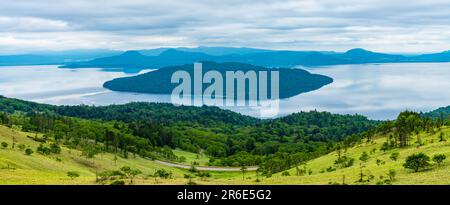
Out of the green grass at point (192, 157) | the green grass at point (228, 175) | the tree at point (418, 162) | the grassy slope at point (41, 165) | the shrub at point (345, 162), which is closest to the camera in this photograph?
the green grass at point (228, 175)

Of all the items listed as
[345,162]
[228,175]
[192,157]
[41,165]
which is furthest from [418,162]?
[192,157]

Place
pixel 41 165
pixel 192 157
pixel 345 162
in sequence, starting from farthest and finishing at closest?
pixel 192 157 < pixel 345 162 < pixel 41 165

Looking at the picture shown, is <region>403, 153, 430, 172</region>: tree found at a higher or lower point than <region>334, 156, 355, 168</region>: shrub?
higher

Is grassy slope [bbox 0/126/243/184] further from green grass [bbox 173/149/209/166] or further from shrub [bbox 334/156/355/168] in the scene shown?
green grass [bbox 173/149/209/166]

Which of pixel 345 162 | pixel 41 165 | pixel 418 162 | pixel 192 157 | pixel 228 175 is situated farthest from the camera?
pixel 192 157

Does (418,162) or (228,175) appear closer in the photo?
(418,162)

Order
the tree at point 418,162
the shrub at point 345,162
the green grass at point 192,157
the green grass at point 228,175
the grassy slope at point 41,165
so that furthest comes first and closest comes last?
the green grass at point 192,157 < the shrub at point 345,162 < the grassy slope at point 41,165 < the tree at point 418,162 < the green grass at point 228,175

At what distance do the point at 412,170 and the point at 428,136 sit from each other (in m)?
45.9

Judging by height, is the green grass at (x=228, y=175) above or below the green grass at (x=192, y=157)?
above

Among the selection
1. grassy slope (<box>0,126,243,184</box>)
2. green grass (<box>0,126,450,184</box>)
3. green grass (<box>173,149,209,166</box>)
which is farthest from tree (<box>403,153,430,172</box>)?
green grass (<box>173,149,209,166</box>)

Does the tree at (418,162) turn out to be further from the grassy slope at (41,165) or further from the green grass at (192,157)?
the green grass at (192,157)

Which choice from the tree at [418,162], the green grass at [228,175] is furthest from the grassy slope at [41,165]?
the tree at [418,162]

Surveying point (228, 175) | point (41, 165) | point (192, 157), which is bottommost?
point (192, 157)

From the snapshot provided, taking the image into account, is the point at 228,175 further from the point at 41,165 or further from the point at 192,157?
the point at 41,165
